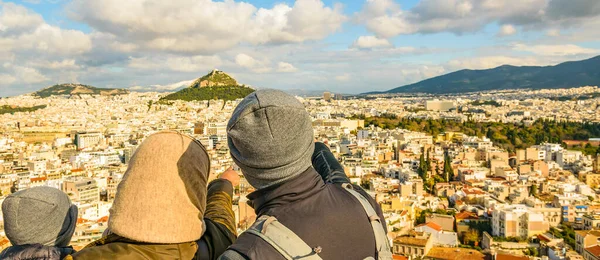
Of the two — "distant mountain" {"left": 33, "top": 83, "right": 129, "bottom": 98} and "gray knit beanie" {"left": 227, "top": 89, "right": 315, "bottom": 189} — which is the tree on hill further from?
"gray knit beanie" {"left": 227, "top": 89, "right": 315, "bottom": 189}

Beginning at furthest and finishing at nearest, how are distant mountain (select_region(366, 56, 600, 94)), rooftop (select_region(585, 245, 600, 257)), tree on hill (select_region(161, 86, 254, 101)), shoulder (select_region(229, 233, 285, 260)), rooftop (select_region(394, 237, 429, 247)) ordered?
distant mountain (select_region(366, 56, 600, 94)), tree on hill (select_region(161, 86, 254, 101)), rooftop (select_region(394, 237, 429, 247)), rooftop (select_region(585, 245, 600, 257)), shoulder (select_region(229, 233, 285, 260))

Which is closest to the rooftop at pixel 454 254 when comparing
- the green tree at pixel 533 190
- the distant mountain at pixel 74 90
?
the green tree at pixel 533 190

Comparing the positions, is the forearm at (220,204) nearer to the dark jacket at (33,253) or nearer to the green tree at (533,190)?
the dark jacket at (33,253)

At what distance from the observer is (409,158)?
1902 centimetres

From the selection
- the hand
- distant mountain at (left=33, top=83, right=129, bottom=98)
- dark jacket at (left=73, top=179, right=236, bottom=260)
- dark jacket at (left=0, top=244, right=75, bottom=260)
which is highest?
distant mountain at (left=33, top=83, right=129, bottom=98)

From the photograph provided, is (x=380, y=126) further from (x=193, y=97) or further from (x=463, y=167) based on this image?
(x=193, y=97)

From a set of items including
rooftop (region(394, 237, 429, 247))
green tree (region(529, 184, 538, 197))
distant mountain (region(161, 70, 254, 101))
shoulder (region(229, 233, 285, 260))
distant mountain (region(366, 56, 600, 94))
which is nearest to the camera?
shoulder (region(229, 233, 285, 260))

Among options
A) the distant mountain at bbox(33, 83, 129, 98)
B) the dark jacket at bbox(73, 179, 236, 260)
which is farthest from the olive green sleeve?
the distant mountain at bbox(33, 83, 129, 98)

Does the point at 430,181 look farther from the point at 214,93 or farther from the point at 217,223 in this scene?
the point at 214,93

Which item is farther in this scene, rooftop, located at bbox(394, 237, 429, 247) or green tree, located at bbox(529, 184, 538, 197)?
green tree, located at bbox(529, 184, 538, 197)

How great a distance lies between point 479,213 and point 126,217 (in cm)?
1143

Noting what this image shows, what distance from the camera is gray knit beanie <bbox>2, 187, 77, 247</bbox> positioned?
858 mm

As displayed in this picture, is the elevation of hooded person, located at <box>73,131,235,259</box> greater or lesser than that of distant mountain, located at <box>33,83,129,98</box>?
lesser

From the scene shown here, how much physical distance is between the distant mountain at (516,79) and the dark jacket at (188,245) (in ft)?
291
